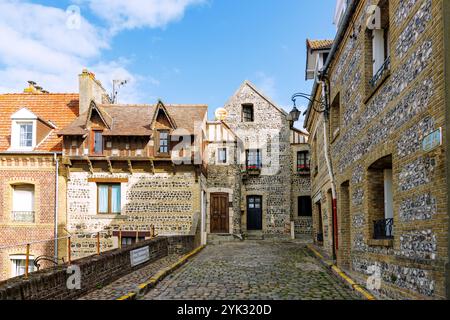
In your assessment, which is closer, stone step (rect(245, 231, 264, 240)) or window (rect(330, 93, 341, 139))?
window (rect(330, 93, 341, 139))

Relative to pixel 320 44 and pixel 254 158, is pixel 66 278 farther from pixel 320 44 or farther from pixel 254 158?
pixel 254 158

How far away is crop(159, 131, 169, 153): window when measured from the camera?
16734 mm

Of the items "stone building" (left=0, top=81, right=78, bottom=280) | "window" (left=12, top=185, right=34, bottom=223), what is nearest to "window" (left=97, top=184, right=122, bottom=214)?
"stone building" (left=0, top=81, right=78, bottom=280)

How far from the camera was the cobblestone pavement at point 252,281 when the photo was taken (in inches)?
281

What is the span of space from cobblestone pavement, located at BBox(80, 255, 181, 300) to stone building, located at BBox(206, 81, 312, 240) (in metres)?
10.5

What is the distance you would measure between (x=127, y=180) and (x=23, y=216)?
4.31 m

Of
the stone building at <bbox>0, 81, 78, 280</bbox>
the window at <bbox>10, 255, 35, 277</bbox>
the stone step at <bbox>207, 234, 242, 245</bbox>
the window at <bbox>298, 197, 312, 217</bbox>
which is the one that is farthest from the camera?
the window at <bbox>298, 197, 312, 217</bbox>

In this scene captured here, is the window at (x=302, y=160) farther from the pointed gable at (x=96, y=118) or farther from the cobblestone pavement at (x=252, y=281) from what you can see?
the pointed gable at (x=96, y=118)

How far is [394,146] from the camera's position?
5.99 meters

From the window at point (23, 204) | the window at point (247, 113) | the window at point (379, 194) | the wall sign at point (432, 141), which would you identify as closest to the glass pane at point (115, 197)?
the window at point (23, 204)

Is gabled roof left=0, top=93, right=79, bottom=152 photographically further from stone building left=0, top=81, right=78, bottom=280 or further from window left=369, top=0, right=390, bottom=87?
window left=369, top=0, right=390, bottom=87

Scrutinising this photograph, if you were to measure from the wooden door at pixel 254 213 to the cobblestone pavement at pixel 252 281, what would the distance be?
9310mm
